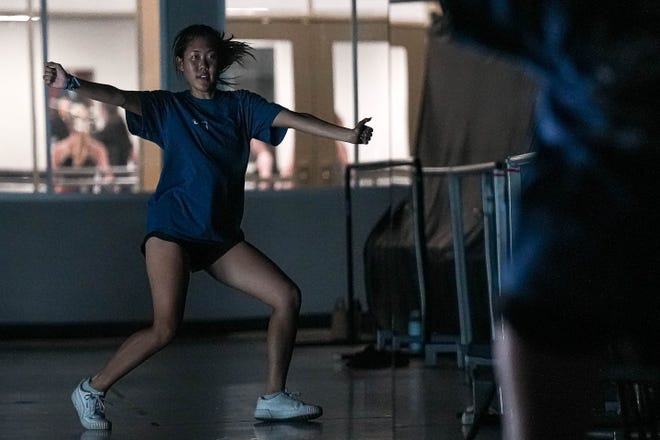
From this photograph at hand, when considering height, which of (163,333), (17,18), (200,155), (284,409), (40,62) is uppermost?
(17,18)

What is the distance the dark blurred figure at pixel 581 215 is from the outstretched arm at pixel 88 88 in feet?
13.7

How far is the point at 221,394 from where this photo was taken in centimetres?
759

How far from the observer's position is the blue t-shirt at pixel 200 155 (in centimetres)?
621

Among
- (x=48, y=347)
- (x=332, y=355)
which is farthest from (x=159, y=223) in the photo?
(x=48, y=347)

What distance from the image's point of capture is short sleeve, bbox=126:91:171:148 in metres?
6.33

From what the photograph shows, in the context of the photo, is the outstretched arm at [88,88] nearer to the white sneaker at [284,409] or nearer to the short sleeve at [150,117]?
the short sleeve at [150,117]

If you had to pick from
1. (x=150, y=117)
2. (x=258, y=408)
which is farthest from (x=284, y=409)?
(x=150, y=117)

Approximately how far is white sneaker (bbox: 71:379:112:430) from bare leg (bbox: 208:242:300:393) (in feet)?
2.45

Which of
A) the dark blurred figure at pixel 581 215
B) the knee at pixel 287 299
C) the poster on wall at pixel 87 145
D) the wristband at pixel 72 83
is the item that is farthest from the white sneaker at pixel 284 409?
the poster on wall at pixel 87 145

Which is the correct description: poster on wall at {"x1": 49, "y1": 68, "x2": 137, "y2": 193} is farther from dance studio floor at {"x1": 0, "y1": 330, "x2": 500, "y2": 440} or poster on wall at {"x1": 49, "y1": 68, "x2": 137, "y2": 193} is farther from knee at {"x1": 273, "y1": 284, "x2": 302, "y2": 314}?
knee at {"x1": 273, "y1": 284, "x2": 302, "y2": 314}

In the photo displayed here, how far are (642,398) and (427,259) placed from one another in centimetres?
145

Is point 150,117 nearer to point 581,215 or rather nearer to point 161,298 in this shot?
point 161,298

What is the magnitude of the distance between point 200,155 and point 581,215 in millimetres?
4420

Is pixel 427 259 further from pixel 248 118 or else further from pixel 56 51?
pixel 56 51
